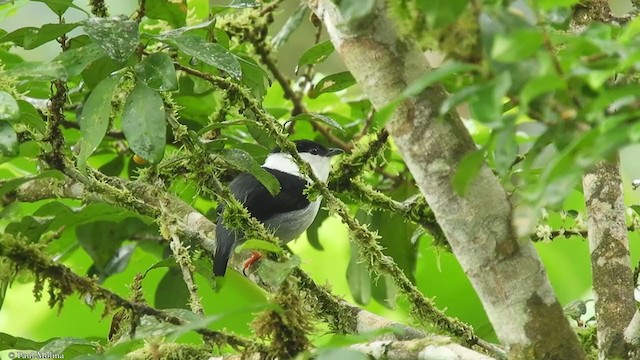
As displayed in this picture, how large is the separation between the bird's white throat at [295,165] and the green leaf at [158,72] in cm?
175

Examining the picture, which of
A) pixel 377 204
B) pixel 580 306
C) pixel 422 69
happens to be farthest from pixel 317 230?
pixel 422 69

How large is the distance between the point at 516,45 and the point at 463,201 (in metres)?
0.52

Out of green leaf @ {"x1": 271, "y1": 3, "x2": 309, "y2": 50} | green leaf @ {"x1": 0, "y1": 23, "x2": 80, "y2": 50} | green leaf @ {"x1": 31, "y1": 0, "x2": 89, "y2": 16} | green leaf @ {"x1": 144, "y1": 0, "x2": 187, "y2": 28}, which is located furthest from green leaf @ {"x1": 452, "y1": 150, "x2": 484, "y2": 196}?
green leaf @ {"x1": 271, "y1": 3, "x2": 309, "y2": 50}

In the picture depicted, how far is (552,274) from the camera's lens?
3805mm

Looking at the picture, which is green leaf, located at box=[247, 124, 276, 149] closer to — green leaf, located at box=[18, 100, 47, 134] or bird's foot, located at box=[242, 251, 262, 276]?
bird's foot, located at box=[242, 251, 262, 276]

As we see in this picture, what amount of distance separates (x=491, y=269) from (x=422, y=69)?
387 mm

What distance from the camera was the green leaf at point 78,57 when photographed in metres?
2.19

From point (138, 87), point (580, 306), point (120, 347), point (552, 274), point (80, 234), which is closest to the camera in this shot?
point (120, 347)

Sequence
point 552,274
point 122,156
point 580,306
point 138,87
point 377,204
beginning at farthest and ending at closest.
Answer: point 552,274
point 122,156
point 377,204
point 580,306
point 138,87

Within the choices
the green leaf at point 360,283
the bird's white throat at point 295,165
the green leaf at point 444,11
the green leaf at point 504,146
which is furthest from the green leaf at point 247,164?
the bird's white throat at point 295,165

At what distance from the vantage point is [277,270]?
1.71 meters

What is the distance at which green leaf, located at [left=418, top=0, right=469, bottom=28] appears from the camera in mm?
1226

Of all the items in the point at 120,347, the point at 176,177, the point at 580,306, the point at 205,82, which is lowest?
the point at 120,347

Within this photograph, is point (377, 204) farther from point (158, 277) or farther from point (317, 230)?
point (158, 277)
